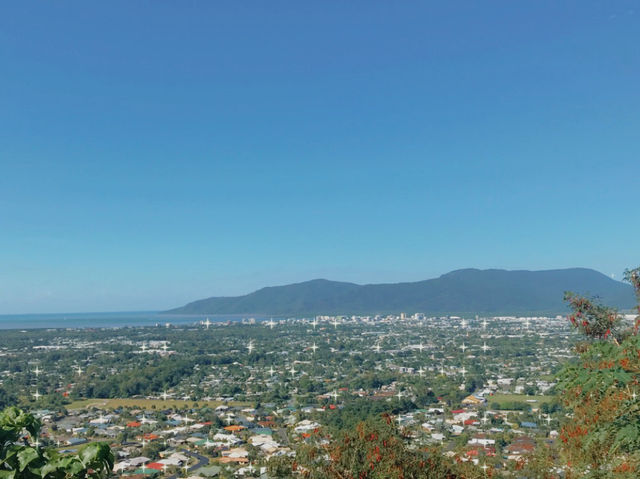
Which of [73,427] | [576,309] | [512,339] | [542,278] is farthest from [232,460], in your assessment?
[542,278]

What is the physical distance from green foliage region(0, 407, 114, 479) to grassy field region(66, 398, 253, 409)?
2691cm

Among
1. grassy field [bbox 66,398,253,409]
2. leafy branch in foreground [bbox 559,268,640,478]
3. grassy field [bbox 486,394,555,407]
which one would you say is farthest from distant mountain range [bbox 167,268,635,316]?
leafy branch in foreground [bbox 559,268,640,478]

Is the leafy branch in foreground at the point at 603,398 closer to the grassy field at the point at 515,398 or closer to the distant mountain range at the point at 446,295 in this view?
the grassy field at the point at 515,398

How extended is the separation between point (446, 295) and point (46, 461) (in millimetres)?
174168

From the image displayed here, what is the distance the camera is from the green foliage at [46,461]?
1508 mm

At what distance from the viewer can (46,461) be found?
62.4 inches

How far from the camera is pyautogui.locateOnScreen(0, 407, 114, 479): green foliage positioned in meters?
1.51

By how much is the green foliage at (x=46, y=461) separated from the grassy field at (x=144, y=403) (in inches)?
1059

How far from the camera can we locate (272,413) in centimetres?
2398

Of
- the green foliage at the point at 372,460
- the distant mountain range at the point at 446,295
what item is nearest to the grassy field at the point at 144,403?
the green foliage at the point at 372,460

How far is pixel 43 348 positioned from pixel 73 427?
43499 mm

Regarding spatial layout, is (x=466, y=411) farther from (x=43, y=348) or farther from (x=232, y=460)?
(x=43, y=348)

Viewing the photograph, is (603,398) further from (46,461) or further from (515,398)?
(515,398)

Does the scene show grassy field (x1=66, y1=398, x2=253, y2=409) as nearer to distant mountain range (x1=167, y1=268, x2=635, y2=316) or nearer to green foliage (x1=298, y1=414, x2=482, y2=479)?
green foliage (x1=298, y1=414, x2=482, y2=479)
